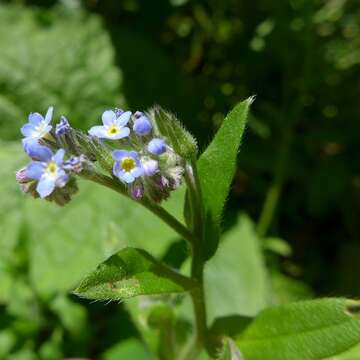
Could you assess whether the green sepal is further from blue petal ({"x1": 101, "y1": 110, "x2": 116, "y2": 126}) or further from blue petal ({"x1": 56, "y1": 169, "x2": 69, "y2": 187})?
blue petal ({"x1": 56, "y1": 169, "x2": 69, "y2": 187})

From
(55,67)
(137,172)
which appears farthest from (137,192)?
(55,67)

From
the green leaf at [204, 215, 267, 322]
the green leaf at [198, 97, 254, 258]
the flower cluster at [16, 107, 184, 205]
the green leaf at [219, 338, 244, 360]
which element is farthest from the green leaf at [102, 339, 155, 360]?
the flower cluster at [16, 107, 184, 205]

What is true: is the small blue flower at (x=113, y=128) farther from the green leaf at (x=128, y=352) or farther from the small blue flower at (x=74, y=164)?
the green leaf at (x=128, y=352)

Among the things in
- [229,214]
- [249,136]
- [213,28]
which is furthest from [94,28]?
[229,214]

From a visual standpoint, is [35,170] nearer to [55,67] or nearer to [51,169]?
[51,169]

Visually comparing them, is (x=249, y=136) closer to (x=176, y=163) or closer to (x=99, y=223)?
(x=99, y=223)
